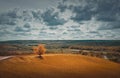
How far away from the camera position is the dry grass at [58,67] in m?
6.64

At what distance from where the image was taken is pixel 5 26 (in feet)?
22.4

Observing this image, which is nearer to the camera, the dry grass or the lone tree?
the dry grass

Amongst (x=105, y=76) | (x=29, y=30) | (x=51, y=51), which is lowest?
(x=105, y=76)

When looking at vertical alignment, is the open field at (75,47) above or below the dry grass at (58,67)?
above

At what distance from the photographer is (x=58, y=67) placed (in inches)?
268

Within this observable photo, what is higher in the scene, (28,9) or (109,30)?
(28,9)

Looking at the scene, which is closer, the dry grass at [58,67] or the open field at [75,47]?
the dry grass at [58,67]

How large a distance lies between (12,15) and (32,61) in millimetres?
1007

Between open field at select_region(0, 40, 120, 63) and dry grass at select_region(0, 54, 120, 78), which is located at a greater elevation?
open field at select_region(0, 40, 120, 63)

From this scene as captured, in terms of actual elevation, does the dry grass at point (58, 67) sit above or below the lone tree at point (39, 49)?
below

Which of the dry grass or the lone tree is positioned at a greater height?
the lone tree

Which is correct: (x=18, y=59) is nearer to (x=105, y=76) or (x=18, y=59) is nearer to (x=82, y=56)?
(x=82, y=56)

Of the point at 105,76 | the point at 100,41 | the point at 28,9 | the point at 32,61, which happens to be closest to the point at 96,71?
the point at 105,76

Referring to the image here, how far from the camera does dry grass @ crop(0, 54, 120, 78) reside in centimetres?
664
